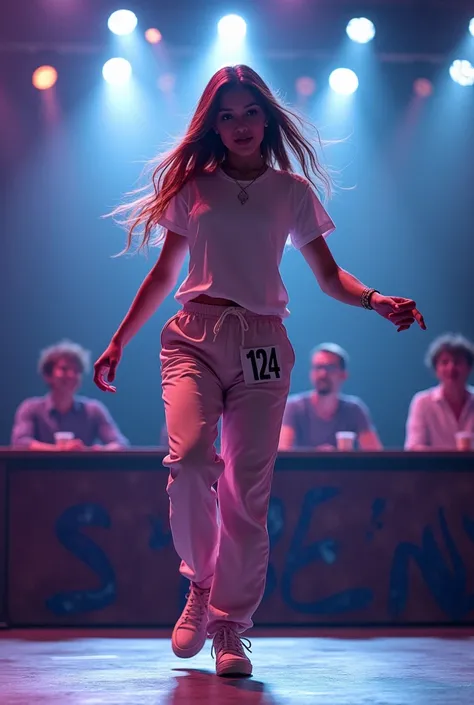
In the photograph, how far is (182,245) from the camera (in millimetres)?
2787

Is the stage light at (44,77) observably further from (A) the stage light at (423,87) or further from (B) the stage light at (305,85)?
(A) the stage light at (423,87)

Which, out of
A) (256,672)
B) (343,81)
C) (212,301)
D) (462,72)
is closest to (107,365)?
(212,301)

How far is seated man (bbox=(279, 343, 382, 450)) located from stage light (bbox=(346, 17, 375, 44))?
301 cm

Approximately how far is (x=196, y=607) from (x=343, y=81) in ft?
20.8

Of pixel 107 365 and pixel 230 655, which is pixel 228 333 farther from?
pixel 230 655

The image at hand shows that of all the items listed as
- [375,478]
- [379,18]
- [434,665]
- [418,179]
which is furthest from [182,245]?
[418,179]

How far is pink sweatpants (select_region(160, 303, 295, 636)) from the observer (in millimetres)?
2486

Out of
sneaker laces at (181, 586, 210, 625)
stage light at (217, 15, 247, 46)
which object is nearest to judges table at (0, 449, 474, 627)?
sneaker laces at (181, 586, 210, 625)

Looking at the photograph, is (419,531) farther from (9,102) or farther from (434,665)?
(9,102)

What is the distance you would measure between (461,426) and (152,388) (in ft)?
11.5

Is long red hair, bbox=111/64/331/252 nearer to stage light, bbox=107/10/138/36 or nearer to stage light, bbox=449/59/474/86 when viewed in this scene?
stage light, bbox=107/10/138/36

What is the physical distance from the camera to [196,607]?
8.60 feet

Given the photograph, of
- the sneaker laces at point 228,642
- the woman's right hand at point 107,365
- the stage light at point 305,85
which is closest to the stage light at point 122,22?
the stage light at point 305,85

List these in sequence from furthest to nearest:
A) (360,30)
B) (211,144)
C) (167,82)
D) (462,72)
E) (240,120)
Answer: (167,82) < (462,72) < (360,30) < (211,144) < (240,120)
